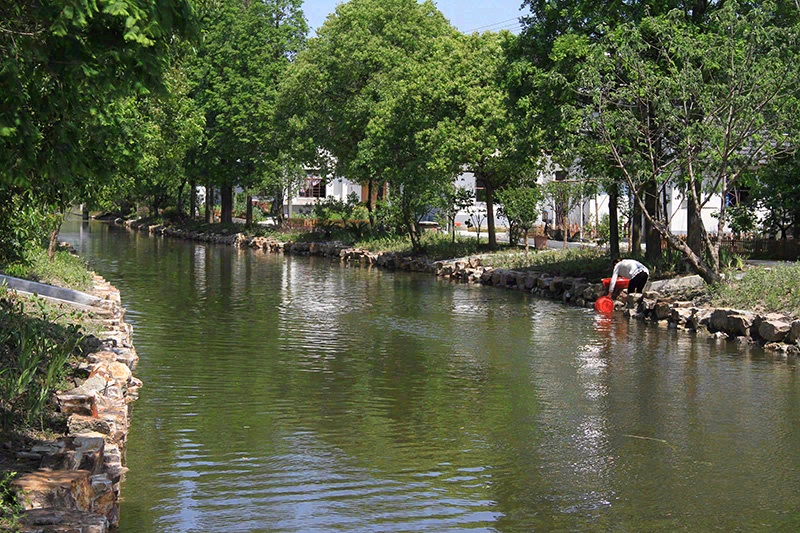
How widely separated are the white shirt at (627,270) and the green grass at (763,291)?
309cm

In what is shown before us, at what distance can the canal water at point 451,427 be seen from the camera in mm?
10609

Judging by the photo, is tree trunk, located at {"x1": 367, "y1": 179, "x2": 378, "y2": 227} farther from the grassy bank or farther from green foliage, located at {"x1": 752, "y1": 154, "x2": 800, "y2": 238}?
the grassy bank

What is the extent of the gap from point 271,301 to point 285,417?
15.3m

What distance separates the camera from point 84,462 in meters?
9.62

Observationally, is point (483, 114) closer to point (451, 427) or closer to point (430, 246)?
point (430, 246)

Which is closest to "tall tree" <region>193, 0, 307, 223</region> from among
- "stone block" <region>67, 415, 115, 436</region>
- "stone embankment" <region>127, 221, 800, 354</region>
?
"stone embankment" <region>127, 221, 800, 354</region>

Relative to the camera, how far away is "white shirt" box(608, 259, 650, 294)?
28.9 m

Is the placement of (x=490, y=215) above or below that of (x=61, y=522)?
above

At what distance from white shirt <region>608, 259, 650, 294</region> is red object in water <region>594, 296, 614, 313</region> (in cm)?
44

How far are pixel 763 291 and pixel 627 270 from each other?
542 cm

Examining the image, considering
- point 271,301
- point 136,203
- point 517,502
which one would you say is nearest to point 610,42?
point 271,301

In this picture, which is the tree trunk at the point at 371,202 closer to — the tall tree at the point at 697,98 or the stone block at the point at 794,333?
the tall tree at the point at 697,98

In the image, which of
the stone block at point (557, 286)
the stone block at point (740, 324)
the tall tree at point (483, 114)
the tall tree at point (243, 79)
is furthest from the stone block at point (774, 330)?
the tall tree at point (243, 79)

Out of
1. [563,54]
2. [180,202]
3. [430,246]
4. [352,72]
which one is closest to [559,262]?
[563,54]
